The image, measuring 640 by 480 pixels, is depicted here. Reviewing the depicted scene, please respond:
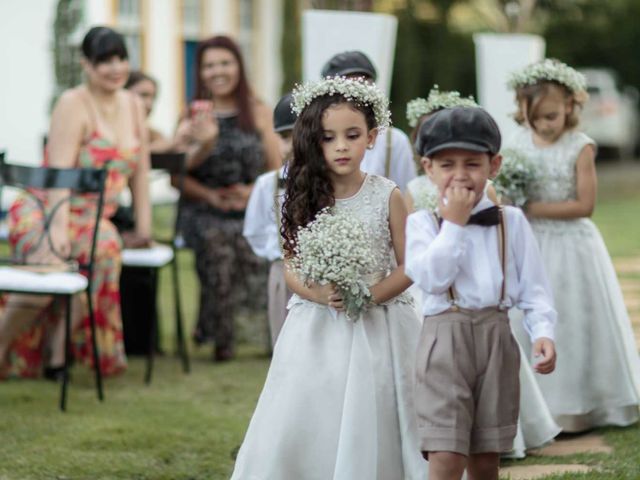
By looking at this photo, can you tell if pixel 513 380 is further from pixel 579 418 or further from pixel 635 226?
pixel 635 226

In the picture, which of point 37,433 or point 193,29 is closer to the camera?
point 37,433

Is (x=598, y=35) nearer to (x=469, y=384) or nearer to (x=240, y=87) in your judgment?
(x=240, y=87)

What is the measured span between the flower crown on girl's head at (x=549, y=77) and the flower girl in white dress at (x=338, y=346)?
1631 mm

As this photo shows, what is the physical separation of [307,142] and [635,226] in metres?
12.8

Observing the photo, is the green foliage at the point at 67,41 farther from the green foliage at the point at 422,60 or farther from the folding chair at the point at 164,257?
the green foliage at the point at 422,60

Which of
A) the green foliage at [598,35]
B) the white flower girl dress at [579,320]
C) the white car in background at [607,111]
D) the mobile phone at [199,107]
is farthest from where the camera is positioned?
the white car in background at [607,111]

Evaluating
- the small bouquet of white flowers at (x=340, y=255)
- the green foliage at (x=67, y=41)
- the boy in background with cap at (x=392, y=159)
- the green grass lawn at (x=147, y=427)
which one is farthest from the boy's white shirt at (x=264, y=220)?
the green foliage at (x=67, y=41)

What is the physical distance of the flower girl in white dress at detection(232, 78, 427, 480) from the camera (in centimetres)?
472

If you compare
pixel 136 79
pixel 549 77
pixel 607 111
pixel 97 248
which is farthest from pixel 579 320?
pixel 607 111

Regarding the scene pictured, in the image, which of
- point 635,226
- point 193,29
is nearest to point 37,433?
point 635,226

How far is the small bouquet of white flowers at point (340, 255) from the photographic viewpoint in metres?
4.67

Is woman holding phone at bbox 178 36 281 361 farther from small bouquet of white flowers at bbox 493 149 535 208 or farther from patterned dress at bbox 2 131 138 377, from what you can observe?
small bouquet of white flowers at bbox 493 149 535 208

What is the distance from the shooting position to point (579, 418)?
637 cm

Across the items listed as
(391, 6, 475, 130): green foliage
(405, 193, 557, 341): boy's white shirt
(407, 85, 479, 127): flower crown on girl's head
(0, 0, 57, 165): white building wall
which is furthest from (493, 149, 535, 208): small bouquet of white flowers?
(391, 6, 475, 130): green foliage
